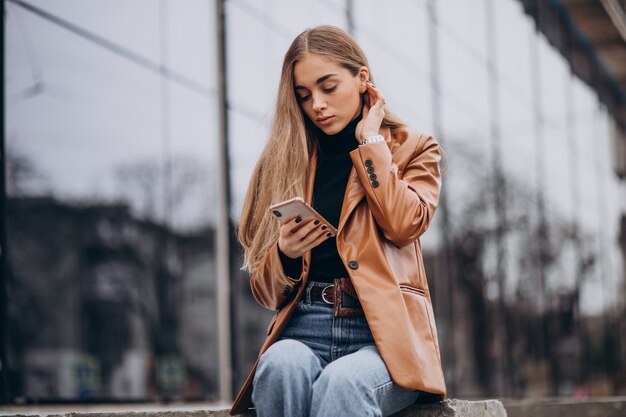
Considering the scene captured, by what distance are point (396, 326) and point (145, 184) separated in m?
11.2

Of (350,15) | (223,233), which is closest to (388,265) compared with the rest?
(223,233)

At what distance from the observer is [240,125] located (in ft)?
30.1

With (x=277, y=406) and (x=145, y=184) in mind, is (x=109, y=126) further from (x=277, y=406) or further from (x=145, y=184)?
(x=277, y=406)

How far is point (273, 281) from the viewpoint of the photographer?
3.06 meters

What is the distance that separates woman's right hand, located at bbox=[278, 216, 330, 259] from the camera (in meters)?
2.89

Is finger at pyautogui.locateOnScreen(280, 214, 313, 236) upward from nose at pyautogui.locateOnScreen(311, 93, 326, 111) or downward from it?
downward

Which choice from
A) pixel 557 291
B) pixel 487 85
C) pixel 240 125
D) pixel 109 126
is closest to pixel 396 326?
pixel 240 125

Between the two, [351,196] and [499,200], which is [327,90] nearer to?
[351,196]

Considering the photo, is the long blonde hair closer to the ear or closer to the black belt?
the ear

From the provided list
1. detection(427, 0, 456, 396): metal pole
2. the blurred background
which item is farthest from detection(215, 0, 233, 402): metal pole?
detection(427, 0, 456, 396): metal pole

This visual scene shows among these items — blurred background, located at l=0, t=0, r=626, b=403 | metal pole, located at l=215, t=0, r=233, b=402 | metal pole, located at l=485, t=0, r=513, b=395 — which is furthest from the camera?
metal pole, located at l=485, t=0, r=513, b=395

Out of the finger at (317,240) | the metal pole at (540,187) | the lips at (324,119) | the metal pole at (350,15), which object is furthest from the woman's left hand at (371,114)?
the metal pole at (540,187)

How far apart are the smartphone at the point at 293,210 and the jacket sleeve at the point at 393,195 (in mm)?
199

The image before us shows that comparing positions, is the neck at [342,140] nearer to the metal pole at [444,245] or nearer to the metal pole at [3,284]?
the metal pole at [3,284]
